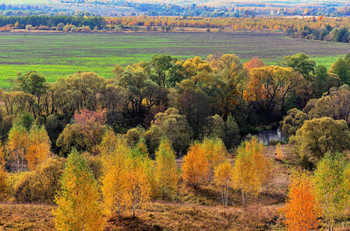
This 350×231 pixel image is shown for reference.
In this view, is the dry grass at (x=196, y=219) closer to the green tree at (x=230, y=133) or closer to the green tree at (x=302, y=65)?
the green tree at (x=230, y=133)

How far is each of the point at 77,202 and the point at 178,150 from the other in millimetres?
49332

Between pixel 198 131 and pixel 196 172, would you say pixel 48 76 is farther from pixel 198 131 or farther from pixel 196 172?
pixel 196 172

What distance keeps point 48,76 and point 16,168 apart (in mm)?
73002

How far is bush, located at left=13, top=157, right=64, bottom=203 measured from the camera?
4994cm

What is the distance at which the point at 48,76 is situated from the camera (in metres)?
135

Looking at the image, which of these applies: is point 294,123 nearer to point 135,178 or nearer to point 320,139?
point 320,139

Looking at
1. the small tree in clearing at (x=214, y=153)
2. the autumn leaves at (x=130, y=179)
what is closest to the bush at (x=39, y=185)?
the autumn leaves at (x=130, y=179)

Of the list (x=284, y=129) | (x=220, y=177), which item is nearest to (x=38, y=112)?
(x=220, y=177)

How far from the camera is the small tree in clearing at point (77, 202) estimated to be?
31.9 meters

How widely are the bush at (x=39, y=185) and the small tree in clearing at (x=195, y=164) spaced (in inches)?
860

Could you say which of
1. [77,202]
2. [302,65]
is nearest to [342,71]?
[302,65]

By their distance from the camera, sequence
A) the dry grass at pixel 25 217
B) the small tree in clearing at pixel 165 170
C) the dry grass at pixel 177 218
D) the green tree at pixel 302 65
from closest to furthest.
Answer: the dry grass at pixel 25 217, the dry grass at pixel 177 218, the small tree in clearing at pixel 165 170, the green tree at pixel 302 65

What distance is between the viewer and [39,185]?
165 feet

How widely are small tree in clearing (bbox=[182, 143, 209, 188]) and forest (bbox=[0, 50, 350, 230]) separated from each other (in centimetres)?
22
